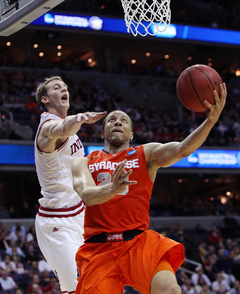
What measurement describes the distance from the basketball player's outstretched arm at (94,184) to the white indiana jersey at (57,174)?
602mm

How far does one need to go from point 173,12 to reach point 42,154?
18.8 metres

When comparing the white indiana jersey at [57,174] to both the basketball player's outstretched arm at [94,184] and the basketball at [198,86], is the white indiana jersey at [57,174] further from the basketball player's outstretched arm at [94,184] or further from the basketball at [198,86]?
the basketball at [198,86]

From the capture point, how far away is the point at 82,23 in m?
17.7

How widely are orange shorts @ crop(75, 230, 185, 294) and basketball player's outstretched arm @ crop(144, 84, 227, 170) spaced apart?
1.97 ft

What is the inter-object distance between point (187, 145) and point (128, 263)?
3.29ft

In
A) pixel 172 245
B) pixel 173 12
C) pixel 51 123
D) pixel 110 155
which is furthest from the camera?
pixel 173 12

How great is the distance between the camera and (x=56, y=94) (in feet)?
15.2

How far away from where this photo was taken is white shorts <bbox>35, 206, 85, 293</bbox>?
4145mm

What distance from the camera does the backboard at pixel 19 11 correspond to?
392 centimetres

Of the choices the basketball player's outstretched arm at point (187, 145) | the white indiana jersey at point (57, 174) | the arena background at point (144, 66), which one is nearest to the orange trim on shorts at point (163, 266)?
the basketball player's outstretched arm at point (187, 145)

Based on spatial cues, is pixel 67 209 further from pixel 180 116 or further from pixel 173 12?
pixel 173 12

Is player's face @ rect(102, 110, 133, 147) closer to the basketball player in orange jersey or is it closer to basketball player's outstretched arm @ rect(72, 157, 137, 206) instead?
the basketball player in orange jersey

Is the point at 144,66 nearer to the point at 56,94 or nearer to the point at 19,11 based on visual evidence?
the point at 56,94

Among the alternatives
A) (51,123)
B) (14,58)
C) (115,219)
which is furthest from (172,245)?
(14,58)
